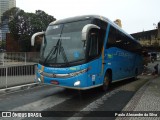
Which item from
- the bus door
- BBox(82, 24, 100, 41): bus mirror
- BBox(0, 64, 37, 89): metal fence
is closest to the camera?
BBox(82, 24, 100, 41): bus mirror

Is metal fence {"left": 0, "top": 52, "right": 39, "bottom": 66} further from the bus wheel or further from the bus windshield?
the bus windshield

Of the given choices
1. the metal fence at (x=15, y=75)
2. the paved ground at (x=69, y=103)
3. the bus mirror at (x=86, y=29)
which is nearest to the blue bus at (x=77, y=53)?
the bus mirror at (x=86, y=29)

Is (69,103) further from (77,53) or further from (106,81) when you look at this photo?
(106,81)

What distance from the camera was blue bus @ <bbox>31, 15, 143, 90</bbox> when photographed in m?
8.80

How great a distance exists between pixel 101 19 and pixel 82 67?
2.72 m

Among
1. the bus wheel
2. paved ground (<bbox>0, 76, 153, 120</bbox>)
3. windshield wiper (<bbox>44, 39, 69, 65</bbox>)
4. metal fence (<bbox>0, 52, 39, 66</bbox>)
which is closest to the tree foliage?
metal fence (<bbox>0, 52, 39, 66</bbox>)

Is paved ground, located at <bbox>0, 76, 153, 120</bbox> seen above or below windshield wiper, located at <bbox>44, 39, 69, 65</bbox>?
below

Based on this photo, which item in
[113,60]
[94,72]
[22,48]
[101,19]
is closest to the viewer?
[94,72]

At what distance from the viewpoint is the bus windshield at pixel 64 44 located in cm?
893

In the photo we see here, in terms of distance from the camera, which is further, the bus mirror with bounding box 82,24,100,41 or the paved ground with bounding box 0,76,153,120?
the bus mirror with bounding box 82,24,100,41

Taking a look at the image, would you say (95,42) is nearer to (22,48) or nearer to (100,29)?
Result: (100,29)

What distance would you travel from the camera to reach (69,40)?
9.20 meters

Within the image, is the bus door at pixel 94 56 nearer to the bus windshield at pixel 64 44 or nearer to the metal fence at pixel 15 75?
the bus windshield at pixel 64 44

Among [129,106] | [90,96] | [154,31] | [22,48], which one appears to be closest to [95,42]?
[90,96]
